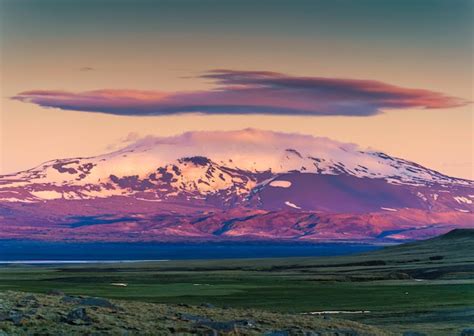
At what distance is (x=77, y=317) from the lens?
156 feet

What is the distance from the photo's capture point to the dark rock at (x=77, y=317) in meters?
47.1

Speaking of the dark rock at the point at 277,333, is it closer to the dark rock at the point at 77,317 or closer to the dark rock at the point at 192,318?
the dark rock at the point at 192,318

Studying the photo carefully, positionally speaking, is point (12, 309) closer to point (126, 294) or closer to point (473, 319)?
point (473, 319)

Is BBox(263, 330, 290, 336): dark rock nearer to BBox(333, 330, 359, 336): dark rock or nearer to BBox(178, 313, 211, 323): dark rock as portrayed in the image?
BBox(333, 330, 359, 336): dark rock

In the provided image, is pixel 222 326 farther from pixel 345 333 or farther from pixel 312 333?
pixel 345 333

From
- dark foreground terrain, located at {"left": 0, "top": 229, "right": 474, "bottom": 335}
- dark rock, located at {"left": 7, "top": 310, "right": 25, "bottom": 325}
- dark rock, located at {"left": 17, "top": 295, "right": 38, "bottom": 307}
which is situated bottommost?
dark foreground terrain, located at {"left": 0, "top": 229, "right": 474, "bottom": 335}

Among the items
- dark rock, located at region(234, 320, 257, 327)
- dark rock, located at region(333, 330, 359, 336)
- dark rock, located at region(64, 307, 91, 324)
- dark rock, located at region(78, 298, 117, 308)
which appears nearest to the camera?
dark rock, located at region(64, 307, 91, 324)

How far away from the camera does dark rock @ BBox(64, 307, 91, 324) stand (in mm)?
47125

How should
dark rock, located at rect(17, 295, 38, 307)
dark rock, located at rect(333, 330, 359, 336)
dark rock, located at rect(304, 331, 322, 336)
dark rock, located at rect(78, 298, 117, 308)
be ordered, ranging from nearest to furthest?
1. dark rock, located at rect(304, 331, 322, 336)
2. dark rock, located at rect(17, 295, 38, 307)
3. dark rock, located at rect(333, 330, 359, 336)
4. dark rock, located at rect(78, 298, 117, 308)

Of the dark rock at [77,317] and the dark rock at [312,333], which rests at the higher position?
the dark rock at [77,317]

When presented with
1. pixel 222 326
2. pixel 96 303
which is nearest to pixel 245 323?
pixel 222 326

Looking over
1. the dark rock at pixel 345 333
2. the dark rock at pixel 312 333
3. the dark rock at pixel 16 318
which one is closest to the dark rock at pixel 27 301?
the dark rock at pixel 16 318

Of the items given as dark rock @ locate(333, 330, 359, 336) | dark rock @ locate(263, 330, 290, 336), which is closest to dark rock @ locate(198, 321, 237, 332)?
dark rock @ locate(263, 330, 290, 336)

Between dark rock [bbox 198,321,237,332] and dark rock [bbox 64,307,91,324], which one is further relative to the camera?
dark rock [bbox 198,321,237,332]
